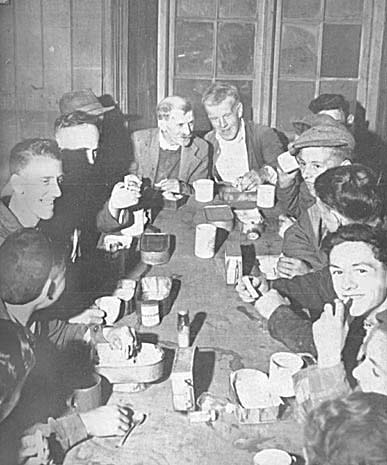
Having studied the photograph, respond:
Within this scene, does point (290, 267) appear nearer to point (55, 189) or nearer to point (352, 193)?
point (352, 193)

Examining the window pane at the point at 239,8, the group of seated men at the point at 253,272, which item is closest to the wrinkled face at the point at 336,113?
the group of seated men at the point at 253,272

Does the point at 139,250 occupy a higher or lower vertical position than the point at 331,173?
lower

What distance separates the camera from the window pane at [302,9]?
3.03 m

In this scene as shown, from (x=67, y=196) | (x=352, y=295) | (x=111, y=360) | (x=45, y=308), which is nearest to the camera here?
(x=111, y=360)

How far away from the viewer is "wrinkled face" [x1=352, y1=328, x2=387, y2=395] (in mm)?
1208

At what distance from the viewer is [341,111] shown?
2912 millimetres

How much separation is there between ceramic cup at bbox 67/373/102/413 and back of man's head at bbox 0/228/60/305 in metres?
0.36

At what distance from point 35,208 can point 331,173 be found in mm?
744

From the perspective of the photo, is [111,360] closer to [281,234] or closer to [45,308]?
[45,308]

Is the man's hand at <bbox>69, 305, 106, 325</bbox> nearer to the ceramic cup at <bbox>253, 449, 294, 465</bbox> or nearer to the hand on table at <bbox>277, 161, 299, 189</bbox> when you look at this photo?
the ceramic cup at <bbox>253, 449, 294, 465</bbox>

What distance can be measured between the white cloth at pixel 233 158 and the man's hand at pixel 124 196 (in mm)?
561

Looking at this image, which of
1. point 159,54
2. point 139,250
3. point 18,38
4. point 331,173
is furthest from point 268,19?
point 139,250

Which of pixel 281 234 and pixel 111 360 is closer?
pixel 111 360

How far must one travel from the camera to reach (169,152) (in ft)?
8.23
